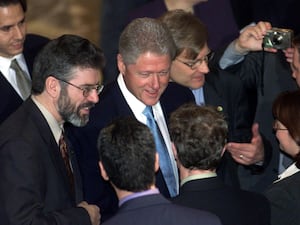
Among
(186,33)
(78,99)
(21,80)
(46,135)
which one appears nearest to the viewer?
(46,135)

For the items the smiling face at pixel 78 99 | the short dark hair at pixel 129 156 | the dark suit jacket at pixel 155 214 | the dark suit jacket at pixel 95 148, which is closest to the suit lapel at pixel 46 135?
the smiling face at pixel 78 99

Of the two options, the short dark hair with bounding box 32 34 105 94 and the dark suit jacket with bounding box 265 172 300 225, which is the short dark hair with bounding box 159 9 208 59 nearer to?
the short dark hair with bounding box 32 34 105 94

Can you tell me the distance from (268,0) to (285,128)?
4.96 ft

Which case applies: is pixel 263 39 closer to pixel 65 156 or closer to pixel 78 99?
pixel 78 99

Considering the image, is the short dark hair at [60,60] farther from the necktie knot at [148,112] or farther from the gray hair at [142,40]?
the necktie knot at [148,112]

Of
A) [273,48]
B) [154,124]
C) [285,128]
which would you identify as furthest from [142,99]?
[273,48]

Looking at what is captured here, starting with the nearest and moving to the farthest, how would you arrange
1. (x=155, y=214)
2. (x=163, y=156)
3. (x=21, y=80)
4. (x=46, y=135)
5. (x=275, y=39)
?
(x=155, y=214), (x=46, y=135), (x=163, y=156), (x=21, y=80), (x=275, y=39)

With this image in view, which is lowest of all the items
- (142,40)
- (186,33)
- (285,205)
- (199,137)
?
(285,205)

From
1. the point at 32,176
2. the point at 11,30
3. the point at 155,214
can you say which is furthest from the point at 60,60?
the point at 155,214

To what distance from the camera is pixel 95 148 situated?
442 centimetres

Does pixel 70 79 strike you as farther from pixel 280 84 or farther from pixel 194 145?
pixel 280 84

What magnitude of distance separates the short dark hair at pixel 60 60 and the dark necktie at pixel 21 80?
878 mm

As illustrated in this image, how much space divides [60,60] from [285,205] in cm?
123

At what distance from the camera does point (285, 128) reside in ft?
14.9
